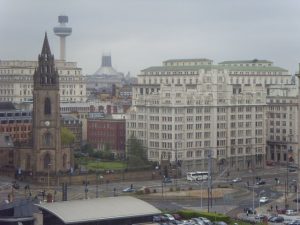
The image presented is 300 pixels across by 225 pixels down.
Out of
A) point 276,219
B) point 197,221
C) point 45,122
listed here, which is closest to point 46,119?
Result: point 45,122

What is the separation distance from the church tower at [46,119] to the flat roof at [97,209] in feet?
140

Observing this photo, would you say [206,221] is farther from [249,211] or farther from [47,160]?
[47,160]

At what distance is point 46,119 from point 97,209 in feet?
153

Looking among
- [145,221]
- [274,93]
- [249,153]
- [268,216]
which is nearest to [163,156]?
[249,153]

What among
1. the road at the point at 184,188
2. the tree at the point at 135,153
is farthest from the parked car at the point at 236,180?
the tree at the point at 135,153

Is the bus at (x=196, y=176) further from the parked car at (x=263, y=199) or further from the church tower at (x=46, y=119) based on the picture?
the parked car at (x=263, y=199)

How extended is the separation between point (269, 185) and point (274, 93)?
4258 centimetres

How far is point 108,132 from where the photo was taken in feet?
488

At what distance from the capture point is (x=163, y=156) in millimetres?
129875

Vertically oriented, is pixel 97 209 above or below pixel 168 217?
above

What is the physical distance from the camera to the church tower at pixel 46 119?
116312 mm

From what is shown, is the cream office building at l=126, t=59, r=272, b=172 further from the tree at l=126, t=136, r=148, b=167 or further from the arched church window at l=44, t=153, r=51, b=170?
the arched church window at l=44, t=153, r=51, b=170

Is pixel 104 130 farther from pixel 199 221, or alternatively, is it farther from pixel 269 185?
pixel 199 221

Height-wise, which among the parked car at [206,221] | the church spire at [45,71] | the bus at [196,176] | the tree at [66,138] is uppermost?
the church spire at [45,71]
